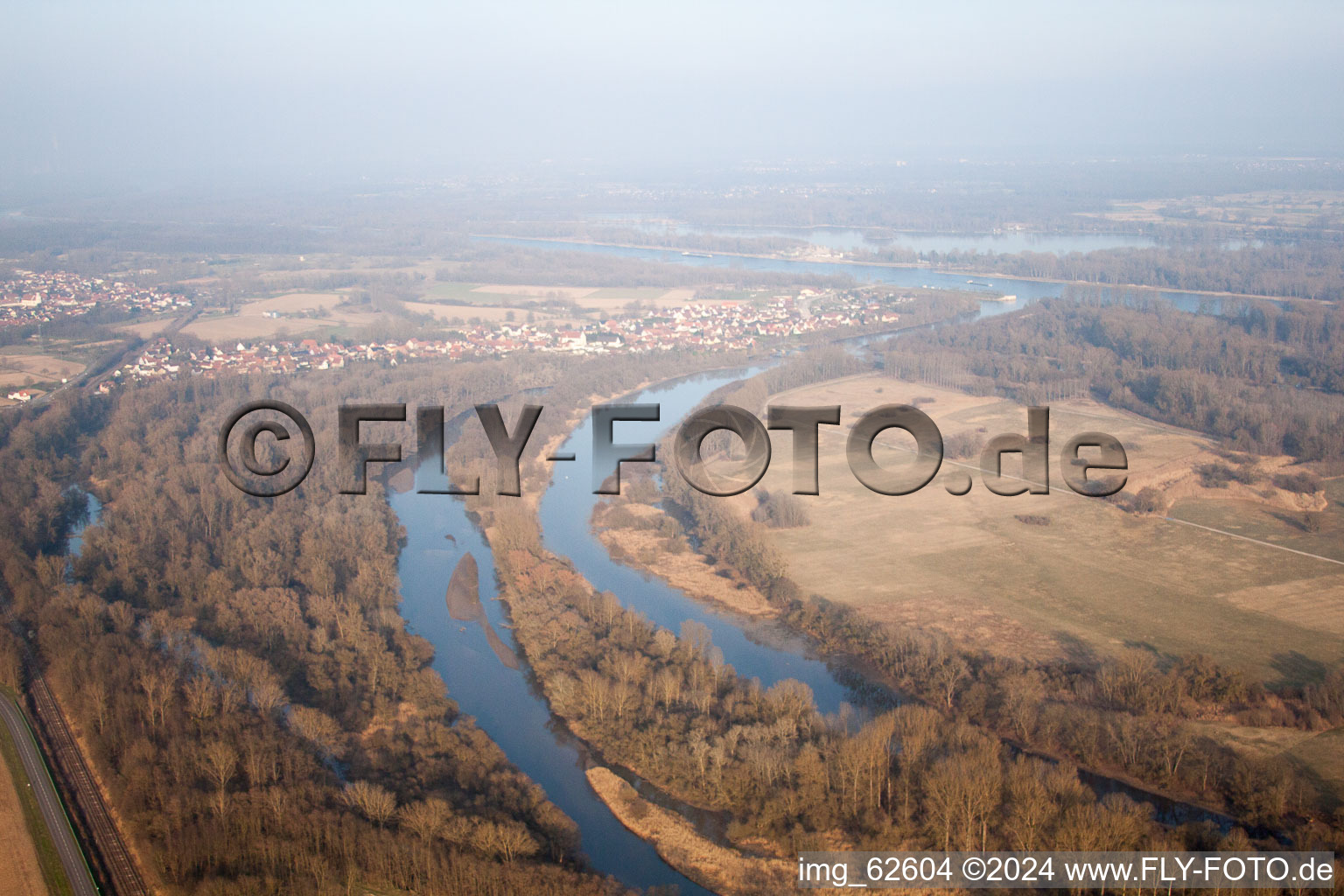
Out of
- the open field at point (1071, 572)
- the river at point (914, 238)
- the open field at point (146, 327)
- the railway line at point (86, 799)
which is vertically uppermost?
the river at point (914, 238)

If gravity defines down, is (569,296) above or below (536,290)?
below

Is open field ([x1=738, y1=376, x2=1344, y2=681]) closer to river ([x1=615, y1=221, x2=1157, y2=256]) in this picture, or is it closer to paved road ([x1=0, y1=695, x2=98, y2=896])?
paved road ([x1=0, y1=695, x2=98, y2=896])

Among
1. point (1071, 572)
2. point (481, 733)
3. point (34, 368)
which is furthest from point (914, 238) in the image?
point (481, 733)

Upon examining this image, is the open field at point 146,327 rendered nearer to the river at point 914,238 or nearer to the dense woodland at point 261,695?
the dense woodland at point 261,695

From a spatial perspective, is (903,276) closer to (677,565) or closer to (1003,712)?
(677,565)

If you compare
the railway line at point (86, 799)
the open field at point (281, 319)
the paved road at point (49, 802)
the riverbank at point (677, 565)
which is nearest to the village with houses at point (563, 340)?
the open field at point (281, 319)

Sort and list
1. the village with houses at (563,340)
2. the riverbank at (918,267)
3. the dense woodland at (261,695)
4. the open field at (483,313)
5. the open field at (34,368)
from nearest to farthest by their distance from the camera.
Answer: the dense woodland at (261,695) → the open field at (34,368) → the village with houses at (563,340) → the open field at (483,313) → the riverbank at (918,267)
